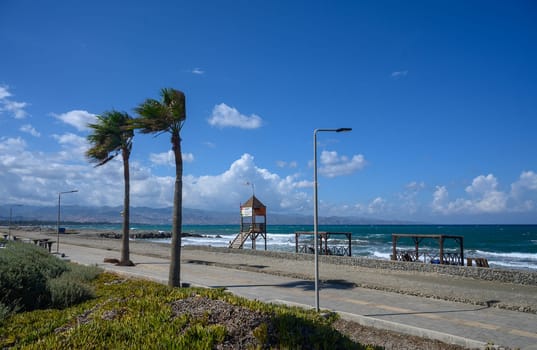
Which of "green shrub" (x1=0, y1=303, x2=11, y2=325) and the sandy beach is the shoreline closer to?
the sandy beach

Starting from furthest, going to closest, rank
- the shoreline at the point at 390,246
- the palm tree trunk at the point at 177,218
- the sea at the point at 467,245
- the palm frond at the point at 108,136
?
the sea at the point at 467,245 < the shoreline at the point at 390,246 < the palm frond at the point at 108,136 < the palm tree trunk at the point at 177,218

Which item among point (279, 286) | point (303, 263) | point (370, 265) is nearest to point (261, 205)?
point (303, 263)

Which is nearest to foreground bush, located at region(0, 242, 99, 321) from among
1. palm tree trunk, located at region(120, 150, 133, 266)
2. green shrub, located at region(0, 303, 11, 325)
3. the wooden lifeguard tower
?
green shrub, located at region(0, 303, 11, 325)

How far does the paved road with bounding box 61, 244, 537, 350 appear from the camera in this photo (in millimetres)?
7307

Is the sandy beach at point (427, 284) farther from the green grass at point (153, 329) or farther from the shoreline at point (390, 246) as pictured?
the green grass at point (153, 329)

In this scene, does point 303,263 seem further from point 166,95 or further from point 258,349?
point 258,349

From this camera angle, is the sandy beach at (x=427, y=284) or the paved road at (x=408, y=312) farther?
the sandy beach at (x=427, y=284)

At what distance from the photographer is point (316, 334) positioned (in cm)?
500

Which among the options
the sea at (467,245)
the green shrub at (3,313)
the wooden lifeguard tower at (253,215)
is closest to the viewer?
the green shrub at (3,313)

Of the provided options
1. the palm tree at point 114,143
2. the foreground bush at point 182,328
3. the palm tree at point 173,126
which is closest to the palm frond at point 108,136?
the palm tree at point 114,143

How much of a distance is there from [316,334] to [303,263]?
1655 cm

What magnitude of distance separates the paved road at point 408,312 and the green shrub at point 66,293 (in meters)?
3.26

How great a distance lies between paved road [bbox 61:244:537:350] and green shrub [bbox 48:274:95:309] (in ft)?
10.7

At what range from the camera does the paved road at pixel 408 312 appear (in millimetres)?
7307
